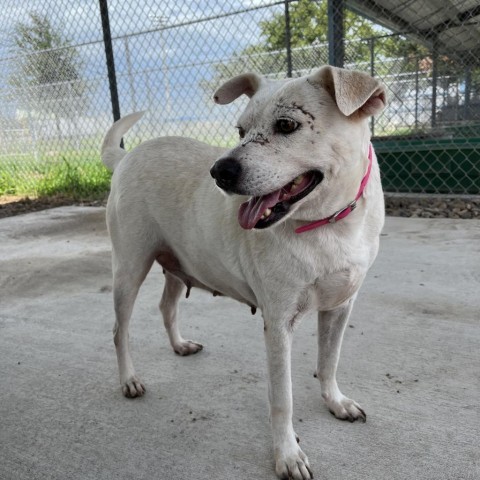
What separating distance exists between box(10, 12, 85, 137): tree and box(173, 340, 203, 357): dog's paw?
5843mm

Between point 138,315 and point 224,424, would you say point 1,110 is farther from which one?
point 224,424

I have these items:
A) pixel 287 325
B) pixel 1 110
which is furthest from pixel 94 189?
pixel 287 325

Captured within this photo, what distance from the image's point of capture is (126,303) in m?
2.01

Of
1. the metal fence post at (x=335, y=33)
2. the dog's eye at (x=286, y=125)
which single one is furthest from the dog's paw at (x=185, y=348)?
the metal fence post at (x=335, y=33)

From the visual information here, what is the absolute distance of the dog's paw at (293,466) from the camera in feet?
4.77

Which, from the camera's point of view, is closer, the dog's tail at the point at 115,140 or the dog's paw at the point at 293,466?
the dog's paw at the point at 293,466

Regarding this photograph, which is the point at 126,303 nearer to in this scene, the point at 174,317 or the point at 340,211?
the point at 174,317

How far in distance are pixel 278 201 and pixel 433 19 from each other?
19.8 ft

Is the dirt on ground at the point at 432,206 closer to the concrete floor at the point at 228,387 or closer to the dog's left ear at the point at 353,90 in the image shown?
the concrete floor at the point at 228,387

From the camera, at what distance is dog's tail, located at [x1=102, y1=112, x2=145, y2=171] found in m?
2.36

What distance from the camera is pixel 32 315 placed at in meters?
2.82

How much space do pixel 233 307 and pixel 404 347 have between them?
1005 mm

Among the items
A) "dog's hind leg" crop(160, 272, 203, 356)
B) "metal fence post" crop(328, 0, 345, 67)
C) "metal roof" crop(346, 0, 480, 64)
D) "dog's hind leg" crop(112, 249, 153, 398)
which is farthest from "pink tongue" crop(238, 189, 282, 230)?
"metal roof" crop(346, 0, 480, 64)

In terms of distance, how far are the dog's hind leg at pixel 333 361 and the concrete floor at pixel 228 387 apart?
2.0 inches
